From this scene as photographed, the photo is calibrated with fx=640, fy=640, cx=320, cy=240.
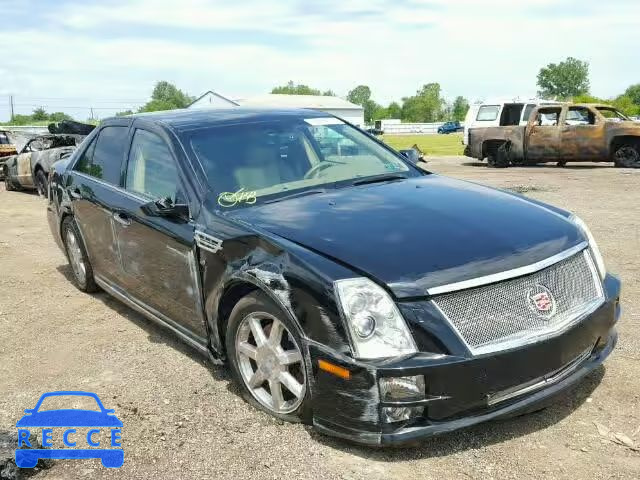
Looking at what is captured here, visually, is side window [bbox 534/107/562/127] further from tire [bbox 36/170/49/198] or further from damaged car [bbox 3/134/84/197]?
tire [bbox 36/170/49/198]

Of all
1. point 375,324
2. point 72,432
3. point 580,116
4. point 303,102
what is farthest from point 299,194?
point 303,102

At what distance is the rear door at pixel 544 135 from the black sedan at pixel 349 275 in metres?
13.1

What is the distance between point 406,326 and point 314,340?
0.43m

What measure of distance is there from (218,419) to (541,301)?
5.70ft

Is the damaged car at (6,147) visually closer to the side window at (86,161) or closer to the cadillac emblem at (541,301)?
the side window at (86,161)

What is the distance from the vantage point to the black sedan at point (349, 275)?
2.72 m

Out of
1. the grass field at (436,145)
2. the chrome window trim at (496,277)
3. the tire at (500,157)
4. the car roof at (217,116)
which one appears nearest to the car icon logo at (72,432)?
the chrome window trim at (496,277)

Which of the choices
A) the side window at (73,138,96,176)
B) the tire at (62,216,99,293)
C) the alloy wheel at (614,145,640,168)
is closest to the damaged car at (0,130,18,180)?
the tire at (62,216,99,293)

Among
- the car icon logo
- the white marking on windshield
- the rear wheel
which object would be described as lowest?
the car icon logo

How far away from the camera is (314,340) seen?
113 inches

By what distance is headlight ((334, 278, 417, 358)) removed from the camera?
2715 millimetres

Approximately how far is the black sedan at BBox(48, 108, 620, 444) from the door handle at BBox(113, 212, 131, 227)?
0.01m

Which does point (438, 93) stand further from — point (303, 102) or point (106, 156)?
point (106, 156)

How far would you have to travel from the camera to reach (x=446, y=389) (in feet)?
8.78
